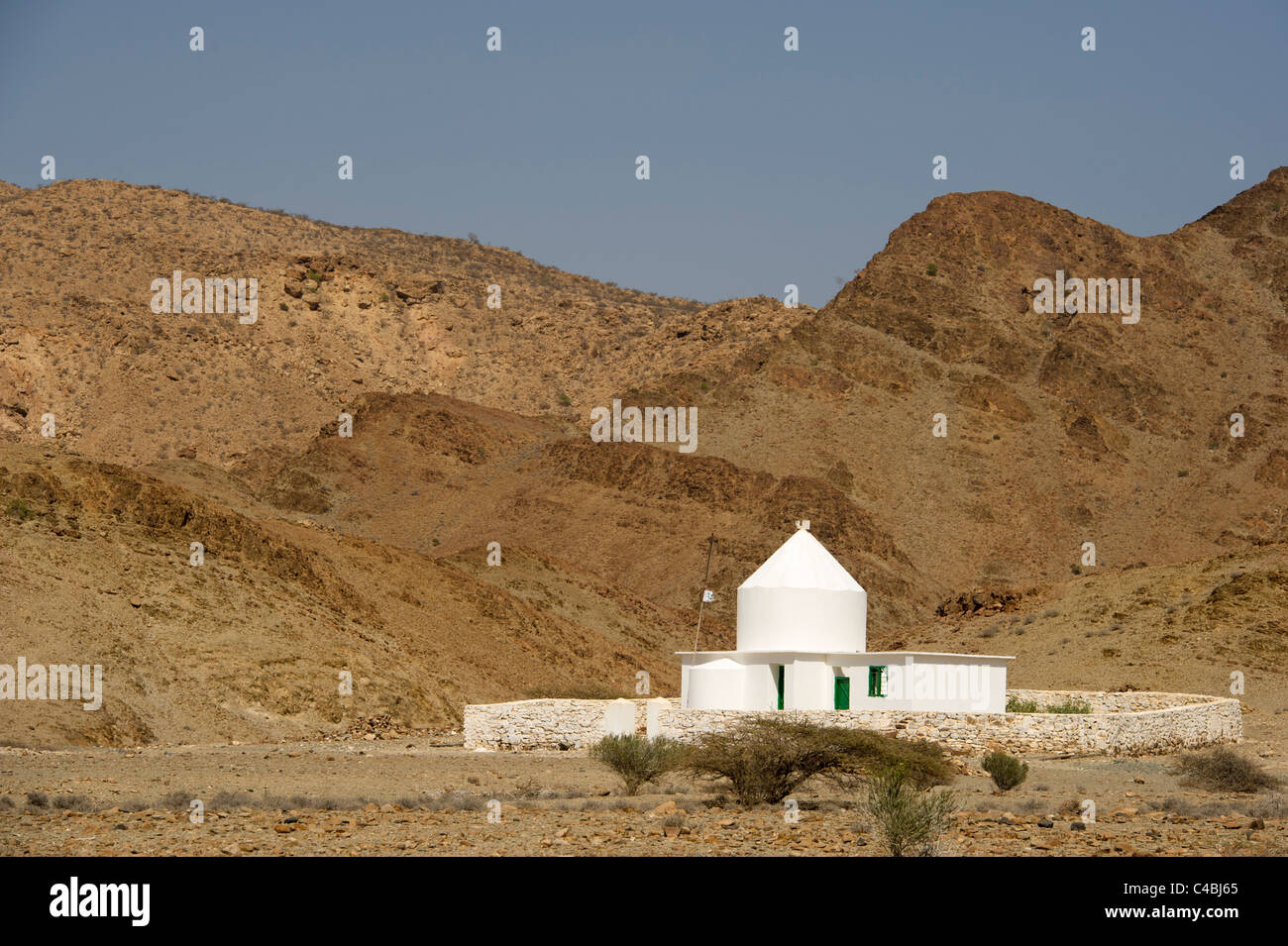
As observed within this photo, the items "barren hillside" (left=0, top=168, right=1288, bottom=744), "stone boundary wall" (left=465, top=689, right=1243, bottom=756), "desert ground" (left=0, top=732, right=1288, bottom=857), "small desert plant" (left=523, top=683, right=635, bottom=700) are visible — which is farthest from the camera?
"small desert plant" (left=523, top=683, right=635, bottom=700)

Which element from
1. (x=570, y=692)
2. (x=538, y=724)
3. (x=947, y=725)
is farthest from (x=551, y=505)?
(x=947, y=725)

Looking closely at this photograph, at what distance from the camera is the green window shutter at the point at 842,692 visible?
26391mm

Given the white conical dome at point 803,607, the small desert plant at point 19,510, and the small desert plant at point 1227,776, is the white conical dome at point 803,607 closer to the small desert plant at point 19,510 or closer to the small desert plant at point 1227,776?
the small desert plant at point 1227,776

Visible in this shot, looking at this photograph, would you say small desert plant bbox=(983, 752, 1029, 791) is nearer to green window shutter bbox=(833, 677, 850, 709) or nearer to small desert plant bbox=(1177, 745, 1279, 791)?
small desert plant bbox=(1177, 745, 1279, 791)

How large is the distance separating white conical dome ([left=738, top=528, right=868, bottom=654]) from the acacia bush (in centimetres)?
677

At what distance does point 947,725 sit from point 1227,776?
4398 mm

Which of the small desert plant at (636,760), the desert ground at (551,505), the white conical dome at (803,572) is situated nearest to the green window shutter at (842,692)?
the white conical dome at (803,572)

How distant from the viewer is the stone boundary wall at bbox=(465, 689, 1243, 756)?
944 inches

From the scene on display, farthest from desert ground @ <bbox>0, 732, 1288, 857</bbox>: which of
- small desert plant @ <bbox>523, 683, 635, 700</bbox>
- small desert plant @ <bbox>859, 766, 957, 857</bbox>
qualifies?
small desert plant @ <bbox>523, 683, 635, 700</bbox>

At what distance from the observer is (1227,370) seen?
81625mm

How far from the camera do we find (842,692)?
2648cm

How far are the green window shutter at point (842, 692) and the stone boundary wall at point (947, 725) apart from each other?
6.13 feet

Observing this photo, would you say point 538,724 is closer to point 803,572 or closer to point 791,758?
point 803,572
